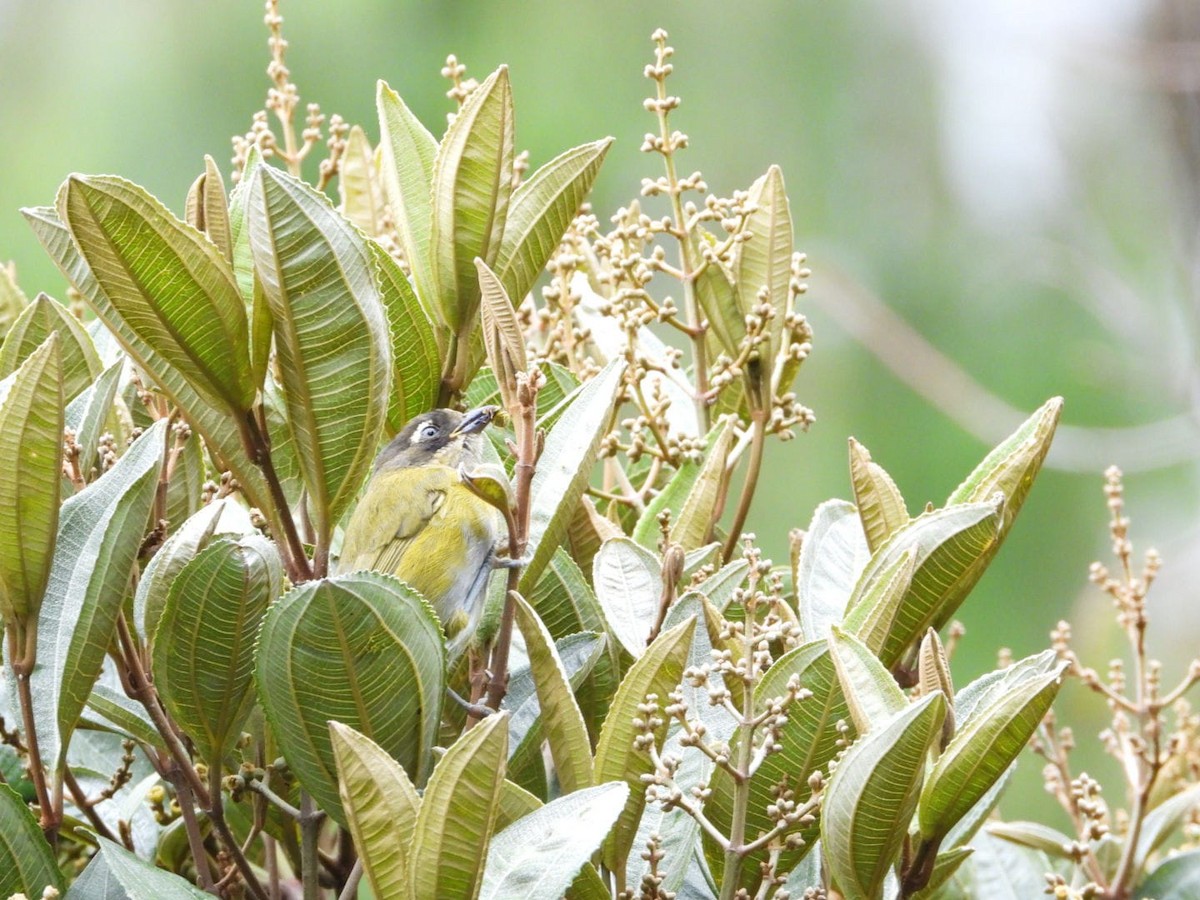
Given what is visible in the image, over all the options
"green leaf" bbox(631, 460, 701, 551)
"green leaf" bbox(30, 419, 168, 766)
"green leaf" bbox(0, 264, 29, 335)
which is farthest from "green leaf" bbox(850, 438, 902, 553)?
"green leaf" bbox(0, 264, 29, 335)

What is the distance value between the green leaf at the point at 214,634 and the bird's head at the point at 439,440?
167 millimetres

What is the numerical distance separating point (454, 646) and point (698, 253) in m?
0.40

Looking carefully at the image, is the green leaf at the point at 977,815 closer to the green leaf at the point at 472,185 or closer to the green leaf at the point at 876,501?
the green leaf at the point at 876,501

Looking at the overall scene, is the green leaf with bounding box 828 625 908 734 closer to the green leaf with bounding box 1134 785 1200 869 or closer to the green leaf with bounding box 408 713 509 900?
the green leaf with bounding box 408 713 509 900

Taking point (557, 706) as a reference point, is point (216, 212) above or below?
above

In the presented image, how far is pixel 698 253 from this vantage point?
1.15 meters

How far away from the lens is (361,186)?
4.41 feet


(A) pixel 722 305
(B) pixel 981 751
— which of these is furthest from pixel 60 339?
(B) pixel 981 751

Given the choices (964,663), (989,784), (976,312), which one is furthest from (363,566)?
(976,312)

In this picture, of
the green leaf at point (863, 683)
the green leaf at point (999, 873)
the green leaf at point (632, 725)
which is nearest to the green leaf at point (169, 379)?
the green leaf at point (632, 725)

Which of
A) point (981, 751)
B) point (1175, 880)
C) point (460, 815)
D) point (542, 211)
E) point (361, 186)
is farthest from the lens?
point (361, 186)

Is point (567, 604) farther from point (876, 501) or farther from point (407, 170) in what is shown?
point (407, 170)

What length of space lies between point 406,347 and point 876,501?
0.35m

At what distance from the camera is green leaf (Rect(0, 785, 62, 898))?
74 cm
